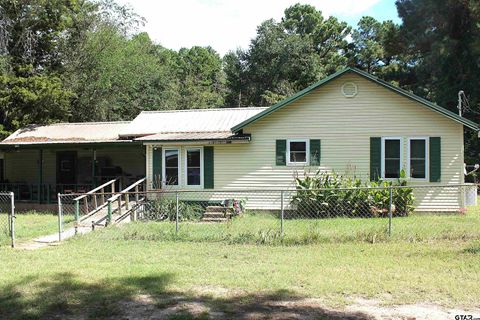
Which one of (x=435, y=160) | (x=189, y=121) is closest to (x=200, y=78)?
(x=189, y=121)

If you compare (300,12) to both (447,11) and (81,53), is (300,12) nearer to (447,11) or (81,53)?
(447,11)

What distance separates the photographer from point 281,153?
1669 cm

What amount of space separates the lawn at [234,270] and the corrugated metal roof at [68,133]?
8.73 metres

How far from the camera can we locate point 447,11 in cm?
3089

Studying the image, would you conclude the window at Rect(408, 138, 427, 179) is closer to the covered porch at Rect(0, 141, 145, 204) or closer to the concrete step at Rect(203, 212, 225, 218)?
the concrete step at Rect(203, 212, 225, 218)

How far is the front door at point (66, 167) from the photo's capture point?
73.2 ft

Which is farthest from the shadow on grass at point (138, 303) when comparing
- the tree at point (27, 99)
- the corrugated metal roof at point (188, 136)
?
the tree at point (27, 99)

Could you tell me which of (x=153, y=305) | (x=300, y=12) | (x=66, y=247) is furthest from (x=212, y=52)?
(x=153, y=305)

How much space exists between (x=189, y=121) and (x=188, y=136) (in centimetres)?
249

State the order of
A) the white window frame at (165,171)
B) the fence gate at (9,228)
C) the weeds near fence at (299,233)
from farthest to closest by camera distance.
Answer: the white window frame at (165,171) → the fence gate at (9,228) → the weeds near fence at (299,233)

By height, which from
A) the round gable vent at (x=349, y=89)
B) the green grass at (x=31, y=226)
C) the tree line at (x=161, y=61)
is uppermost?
the tree line at (x=161, y=61)

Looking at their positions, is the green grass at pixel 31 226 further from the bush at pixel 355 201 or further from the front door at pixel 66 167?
the bush at pixel 355 201

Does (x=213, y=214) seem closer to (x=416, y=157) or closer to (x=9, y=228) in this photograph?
(x=9, y=228)

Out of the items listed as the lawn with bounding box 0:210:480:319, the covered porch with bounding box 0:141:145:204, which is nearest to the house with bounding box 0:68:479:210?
the covered porch with bounding box 0:141:145:204
